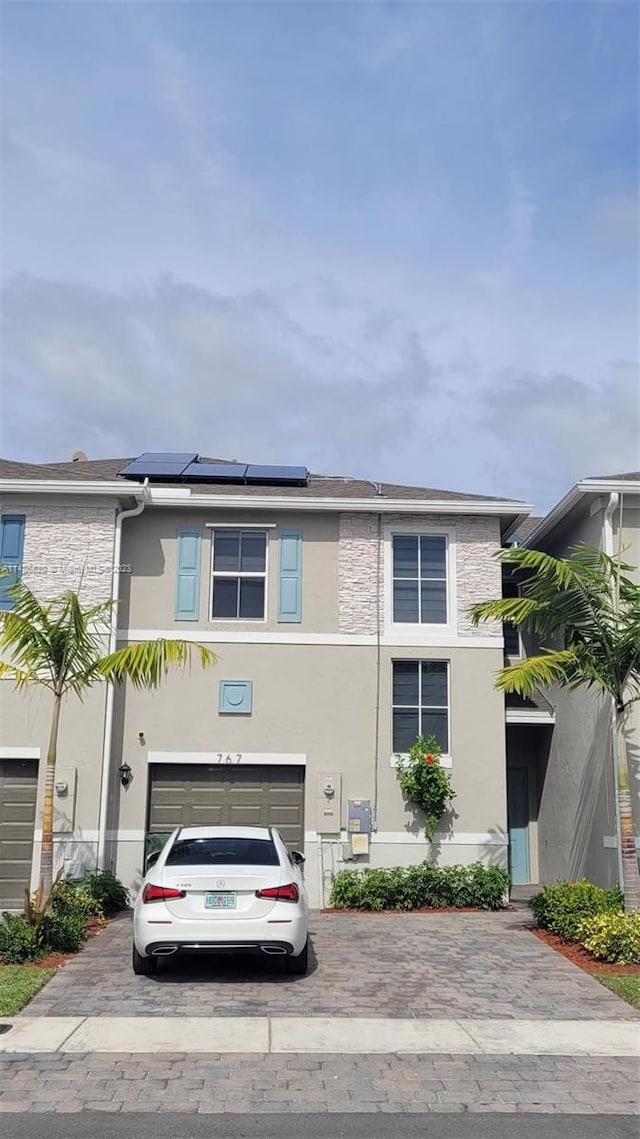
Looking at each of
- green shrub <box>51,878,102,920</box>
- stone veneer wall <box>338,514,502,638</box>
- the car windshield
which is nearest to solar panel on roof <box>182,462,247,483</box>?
stone veneer wall <box>338,514,502,638</box>

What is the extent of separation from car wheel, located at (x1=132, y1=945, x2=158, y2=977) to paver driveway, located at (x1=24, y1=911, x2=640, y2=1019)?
0.28 ft

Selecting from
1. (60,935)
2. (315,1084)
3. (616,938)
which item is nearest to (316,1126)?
(315,1084)

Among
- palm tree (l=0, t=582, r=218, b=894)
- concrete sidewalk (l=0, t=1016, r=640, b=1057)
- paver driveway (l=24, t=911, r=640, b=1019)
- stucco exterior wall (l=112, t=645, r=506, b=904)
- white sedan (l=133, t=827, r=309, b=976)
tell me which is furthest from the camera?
stucco exterior wall (l=112, t=645, r=506, b=904)

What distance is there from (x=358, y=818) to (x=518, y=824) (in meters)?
4.33

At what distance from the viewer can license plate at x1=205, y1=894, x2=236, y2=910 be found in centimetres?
861

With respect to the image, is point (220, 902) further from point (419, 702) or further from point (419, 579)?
point (419, 579)

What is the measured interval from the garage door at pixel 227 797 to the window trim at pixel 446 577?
2785 mm

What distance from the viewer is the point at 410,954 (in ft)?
35.1

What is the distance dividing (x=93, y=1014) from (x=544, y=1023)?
3.81 metres

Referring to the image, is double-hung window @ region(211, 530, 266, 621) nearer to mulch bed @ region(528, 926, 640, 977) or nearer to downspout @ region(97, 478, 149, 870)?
downspout @ region(97, 478, 149, 870)

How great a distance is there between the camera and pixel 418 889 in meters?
13.7

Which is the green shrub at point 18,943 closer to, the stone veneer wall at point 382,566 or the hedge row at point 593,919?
the hedge row at point 593,919

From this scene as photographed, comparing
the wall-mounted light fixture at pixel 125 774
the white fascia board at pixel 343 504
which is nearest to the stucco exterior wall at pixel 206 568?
the white fascia board at pixel 343 504

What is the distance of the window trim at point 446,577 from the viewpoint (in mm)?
15148
